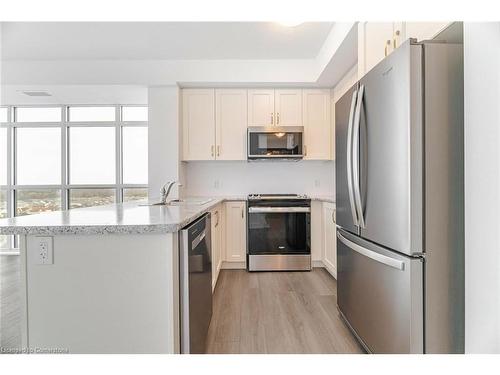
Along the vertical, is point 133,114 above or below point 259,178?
above

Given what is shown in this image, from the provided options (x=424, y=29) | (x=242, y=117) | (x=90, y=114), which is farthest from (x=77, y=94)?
(x=424, y=29)

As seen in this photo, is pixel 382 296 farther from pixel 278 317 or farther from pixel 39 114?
pixel 39 114

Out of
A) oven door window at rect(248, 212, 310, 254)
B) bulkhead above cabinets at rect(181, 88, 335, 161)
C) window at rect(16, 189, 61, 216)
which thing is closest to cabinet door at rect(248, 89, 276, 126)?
bulkhead above cabinets at rect(181, 88, 335, 161)

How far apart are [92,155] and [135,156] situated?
2.26 feet

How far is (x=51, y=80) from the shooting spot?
152 inches

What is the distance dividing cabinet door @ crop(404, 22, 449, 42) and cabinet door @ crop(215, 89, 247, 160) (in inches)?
100

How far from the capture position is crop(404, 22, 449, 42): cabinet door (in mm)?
1504

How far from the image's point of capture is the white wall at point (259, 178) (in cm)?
441

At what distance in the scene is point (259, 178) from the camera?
4465 mm

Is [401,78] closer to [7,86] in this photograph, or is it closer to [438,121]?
[438,121]

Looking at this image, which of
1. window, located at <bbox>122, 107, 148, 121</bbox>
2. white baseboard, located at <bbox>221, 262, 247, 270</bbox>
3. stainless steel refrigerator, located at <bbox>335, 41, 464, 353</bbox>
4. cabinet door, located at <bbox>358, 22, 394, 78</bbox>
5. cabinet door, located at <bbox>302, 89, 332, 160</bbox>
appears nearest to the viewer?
stainless steel refrigerator, located at <bbox>335, 41, 464, 353</bbox>

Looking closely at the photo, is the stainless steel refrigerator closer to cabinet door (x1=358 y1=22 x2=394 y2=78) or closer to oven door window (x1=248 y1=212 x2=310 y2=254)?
cabinet door (x1=358 y1=22 x2=394 y2=78)

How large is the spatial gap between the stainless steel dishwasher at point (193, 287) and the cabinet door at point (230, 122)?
7.65 ft
